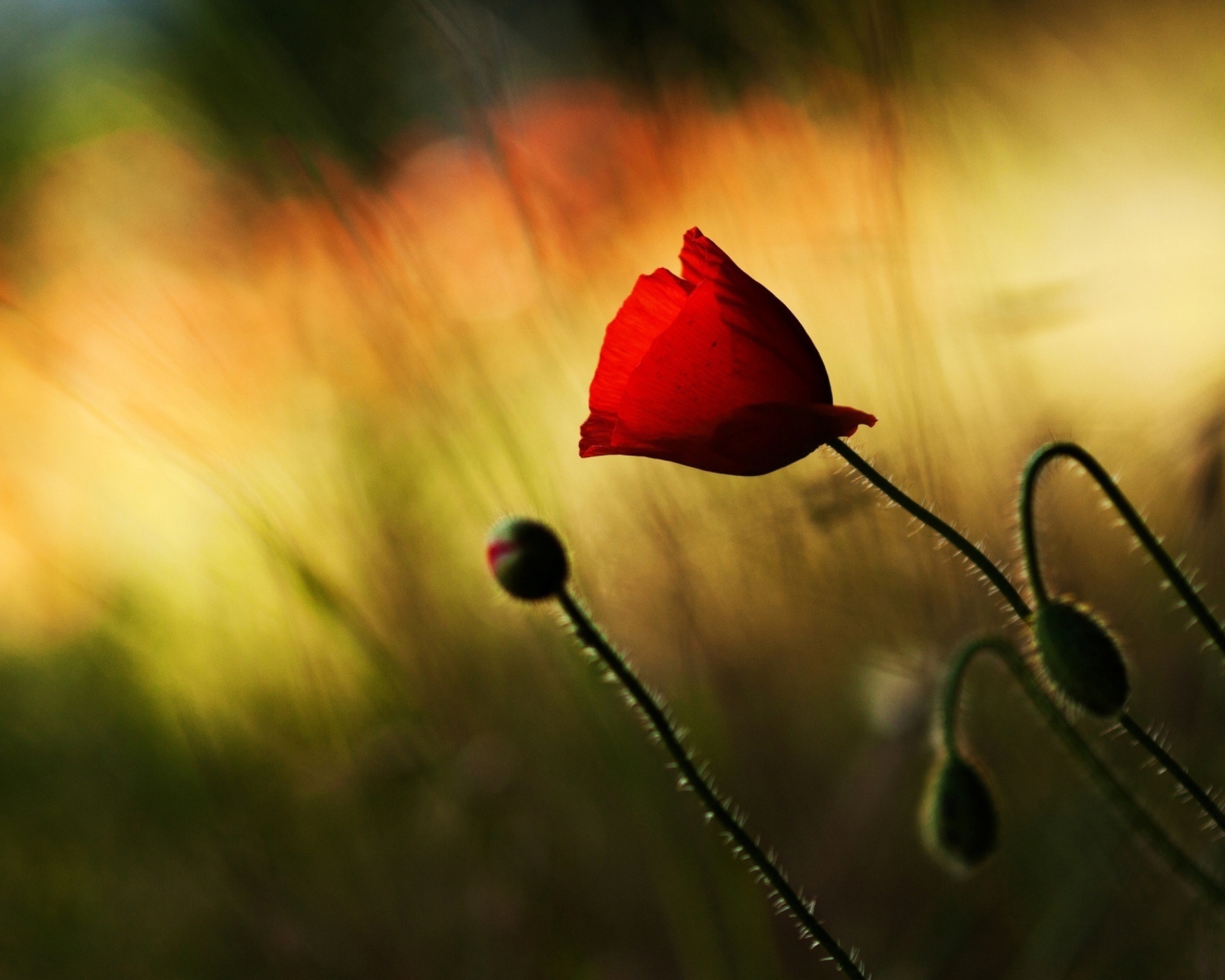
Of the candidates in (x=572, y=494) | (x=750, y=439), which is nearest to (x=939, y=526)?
(x=750, y=439)

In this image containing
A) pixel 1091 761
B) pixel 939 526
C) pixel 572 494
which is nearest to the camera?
pixel 939 526

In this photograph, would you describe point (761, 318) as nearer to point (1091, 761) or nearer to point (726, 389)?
point (726, 389)

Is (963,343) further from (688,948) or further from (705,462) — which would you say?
(705,462)

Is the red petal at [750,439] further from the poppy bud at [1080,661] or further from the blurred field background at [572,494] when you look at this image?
the blurred field background at [572,494]

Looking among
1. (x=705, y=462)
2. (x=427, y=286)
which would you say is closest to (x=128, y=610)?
(x=427, y=286)

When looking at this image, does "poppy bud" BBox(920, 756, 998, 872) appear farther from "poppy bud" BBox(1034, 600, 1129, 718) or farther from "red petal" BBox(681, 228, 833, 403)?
"red petal" BBox(681, 228, 833, 403)

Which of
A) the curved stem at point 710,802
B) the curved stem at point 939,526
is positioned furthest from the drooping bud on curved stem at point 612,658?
the curved stem at point 939,526

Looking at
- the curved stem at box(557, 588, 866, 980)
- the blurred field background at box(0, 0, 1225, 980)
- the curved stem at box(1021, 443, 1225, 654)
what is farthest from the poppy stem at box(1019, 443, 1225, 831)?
the blurred field background at box(0, 0, 1225, 980)
